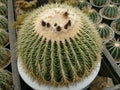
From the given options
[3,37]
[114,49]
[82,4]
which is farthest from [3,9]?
[114,49]

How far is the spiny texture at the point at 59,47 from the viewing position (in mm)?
1000

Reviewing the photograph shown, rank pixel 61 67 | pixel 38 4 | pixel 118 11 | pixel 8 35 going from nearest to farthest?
1. pixel 61 67
2. pixel 8 35
3. pixel 38 4
4. pixel 118 11

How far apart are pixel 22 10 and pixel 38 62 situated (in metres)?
0.68

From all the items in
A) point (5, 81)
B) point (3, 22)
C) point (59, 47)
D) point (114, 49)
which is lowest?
point (114, 49)

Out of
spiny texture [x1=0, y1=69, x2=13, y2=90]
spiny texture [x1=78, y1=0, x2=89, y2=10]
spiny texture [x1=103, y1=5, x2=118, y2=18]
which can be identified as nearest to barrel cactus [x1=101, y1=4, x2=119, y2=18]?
spiny texture [x1=103, y1=5, x2=118, y2=18]

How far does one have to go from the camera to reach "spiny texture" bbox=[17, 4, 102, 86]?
1.00 meters

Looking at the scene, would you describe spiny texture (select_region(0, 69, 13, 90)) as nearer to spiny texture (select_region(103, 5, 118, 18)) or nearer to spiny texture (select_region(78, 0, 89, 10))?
spiny texture (select_region(78, 0, 89, 10))

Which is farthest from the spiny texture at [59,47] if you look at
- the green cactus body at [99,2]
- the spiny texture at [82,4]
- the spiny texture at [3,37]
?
the green cactus body at [99,2]

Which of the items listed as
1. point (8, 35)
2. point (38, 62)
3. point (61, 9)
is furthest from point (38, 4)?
point (38, 62)

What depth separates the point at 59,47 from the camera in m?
1.00

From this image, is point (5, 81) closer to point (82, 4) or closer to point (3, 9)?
point (3, 9)

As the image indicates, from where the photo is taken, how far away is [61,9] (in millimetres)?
1086

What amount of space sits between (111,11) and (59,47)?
1.17 m

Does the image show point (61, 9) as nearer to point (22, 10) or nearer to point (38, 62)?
point (38, 62)
